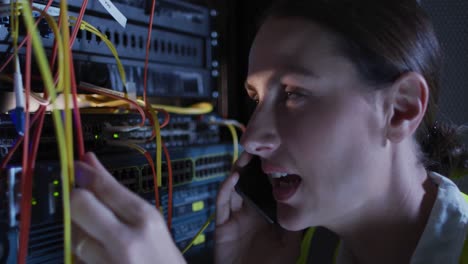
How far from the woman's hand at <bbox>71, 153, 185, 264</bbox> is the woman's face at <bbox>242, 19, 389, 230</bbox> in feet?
0.89

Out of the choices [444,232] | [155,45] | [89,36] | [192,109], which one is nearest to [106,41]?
[89,36]

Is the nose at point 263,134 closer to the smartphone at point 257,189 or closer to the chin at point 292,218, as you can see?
the chin at point 292,218

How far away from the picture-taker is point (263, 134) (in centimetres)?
67

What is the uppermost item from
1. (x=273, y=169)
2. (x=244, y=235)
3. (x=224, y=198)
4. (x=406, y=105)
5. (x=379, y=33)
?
(x=379, y=33)

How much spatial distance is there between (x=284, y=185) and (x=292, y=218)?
0.08 metres

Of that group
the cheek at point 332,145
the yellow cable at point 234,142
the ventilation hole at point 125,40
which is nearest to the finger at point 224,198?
the yellow cable at point 234,142

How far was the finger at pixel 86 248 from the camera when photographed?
448mm

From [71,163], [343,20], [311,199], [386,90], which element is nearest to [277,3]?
[343,20]

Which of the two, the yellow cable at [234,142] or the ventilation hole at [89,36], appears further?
the yellow cable at [234,142]

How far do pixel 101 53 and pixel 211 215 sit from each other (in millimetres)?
429

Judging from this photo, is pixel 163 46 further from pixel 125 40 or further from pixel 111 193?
pixel 111 193

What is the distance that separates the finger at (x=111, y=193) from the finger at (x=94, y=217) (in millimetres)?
11

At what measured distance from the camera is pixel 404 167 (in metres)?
0.73

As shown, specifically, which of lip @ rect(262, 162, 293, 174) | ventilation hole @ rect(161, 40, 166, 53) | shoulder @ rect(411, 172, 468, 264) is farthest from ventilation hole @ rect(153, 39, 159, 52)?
shoulder @ rect(411, 172, 468, 264)
